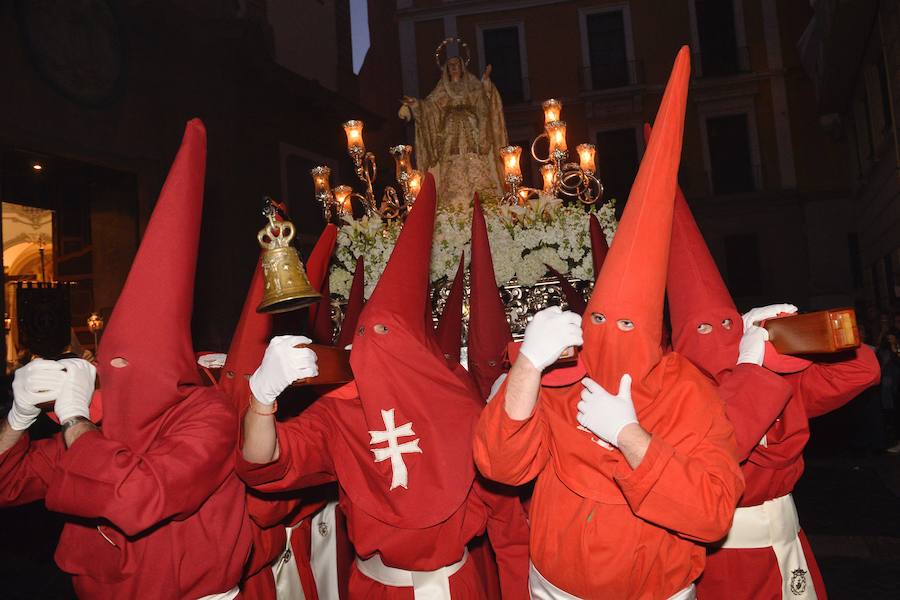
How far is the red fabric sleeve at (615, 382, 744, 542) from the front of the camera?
A: 204 cm

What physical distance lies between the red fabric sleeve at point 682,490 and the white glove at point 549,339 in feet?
1.23

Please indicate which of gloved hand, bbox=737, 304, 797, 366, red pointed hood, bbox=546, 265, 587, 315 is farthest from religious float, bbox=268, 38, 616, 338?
gloved hand, bbox=737, 304, 797, 366

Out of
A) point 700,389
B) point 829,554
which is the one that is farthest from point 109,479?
point 829,554

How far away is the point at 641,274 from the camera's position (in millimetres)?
2195

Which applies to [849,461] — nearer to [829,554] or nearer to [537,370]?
[829,554]

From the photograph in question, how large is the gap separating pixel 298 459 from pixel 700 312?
5.63 ft

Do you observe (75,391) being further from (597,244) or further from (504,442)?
(597,244)

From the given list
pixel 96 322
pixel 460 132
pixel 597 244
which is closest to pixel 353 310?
pixel 597 244

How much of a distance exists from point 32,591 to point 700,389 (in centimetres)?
535

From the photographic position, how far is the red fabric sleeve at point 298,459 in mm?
2543

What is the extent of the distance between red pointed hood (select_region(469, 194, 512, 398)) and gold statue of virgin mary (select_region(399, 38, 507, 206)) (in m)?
2.30

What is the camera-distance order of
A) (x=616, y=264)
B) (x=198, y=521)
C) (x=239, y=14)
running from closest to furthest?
1. (x=616, y=264)
2. (x=198, y=521)
3. (x=239, y=14)

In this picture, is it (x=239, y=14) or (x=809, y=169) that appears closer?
(x=239, y=14)

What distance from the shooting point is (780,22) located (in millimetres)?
19891
